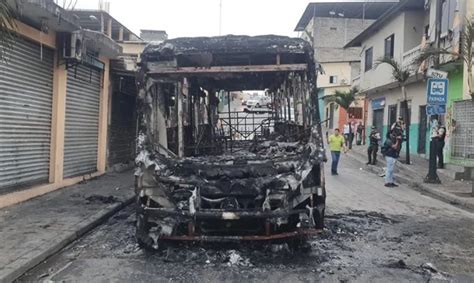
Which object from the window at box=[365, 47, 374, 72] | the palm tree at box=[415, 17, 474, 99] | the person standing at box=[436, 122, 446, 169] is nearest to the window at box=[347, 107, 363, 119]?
the window at box=[365, 47, 374, 72]

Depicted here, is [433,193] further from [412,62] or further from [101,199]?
[412,62]

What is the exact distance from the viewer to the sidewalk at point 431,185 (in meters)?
11.8

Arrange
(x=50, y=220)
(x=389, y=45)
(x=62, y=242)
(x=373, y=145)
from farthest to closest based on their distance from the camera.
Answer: (x=389, y=45), (x=373, y=145), (x=50, y=220), (x=62, y=242)

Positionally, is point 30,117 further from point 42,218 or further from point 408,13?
point 408,13

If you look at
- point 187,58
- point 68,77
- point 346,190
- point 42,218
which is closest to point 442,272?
point 187,58

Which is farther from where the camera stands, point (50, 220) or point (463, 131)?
point (463, 131)

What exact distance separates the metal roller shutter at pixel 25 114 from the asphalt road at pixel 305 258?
240 cm

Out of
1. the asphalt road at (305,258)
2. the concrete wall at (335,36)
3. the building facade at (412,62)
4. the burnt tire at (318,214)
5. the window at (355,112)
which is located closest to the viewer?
the asphalt road at (305,258)

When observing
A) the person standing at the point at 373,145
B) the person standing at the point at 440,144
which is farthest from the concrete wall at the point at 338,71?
the person standing at the point at 440,144

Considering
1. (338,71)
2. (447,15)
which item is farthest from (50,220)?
(338,71)

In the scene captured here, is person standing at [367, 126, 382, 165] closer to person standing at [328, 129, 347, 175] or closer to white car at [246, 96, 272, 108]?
person standing at [328, 129, 347, 175]

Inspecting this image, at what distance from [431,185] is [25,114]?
1042 cm

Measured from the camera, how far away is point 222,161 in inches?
263

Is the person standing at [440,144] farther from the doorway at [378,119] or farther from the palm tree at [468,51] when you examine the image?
the doorway at [378,119]
